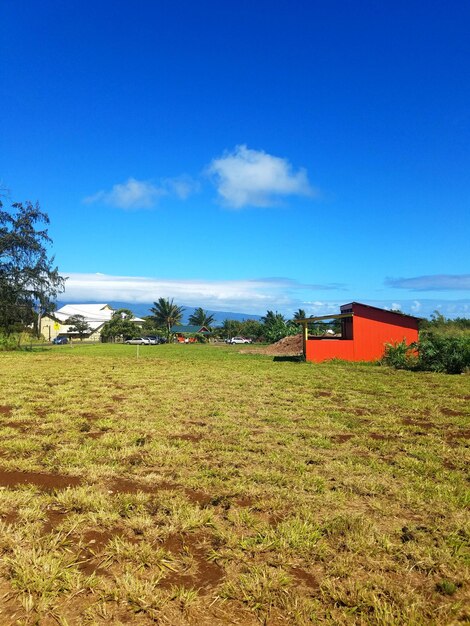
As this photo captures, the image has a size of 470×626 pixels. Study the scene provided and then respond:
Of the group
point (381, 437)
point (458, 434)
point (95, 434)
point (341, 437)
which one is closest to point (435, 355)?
point (458, 434)

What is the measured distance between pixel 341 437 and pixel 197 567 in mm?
3978

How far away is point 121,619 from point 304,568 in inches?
48.8

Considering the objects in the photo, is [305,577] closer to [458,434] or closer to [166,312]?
[458,434]

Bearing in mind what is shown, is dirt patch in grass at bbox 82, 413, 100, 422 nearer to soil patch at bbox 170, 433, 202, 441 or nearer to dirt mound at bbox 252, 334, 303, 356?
soil patch at bbox 170, 433, 202, 441

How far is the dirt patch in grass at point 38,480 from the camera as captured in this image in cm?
429

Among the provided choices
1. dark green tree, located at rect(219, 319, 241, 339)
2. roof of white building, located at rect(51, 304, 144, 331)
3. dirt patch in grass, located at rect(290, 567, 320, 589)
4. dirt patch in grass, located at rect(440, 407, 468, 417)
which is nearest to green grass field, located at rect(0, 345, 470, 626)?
dirt patch in grass, located at rect(290, 567, 320, 589)

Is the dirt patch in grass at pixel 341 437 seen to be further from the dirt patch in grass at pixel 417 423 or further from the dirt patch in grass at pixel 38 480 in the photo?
the dirt patch in grass at pixel 38 480

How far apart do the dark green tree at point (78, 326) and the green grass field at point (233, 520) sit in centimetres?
6909

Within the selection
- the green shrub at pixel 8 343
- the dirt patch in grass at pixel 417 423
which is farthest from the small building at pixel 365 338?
the green shrub at pixel 8 343

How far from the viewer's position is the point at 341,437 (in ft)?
21.0

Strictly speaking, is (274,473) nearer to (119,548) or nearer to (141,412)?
(119,548)

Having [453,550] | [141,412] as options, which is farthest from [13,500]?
[141,412]

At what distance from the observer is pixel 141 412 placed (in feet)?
26.8

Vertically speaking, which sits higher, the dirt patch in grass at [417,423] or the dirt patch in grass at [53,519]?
the dirt patch in grass at [417,423]
